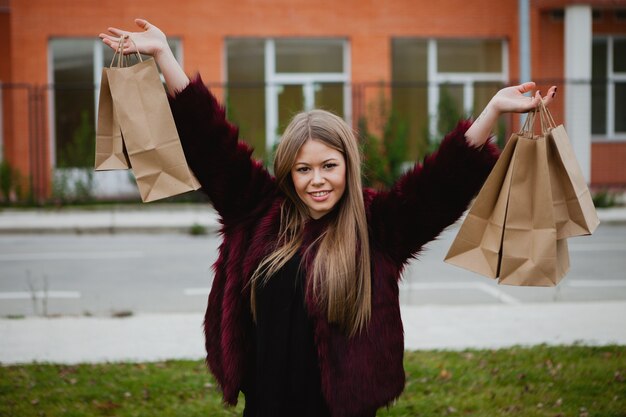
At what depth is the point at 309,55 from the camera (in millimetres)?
18969

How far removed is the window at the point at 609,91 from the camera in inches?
779

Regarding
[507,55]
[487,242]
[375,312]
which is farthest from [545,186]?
[507,55]

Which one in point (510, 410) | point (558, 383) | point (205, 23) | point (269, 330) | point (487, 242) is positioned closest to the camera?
point (269, 330)

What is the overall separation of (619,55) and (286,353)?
19.6 metres

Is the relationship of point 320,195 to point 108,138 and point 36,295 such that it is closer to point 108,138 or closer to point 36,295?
point 108,138

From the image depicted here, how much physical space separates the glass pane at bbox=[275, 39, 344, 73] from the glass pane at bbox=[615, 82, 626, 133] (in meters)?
6.82

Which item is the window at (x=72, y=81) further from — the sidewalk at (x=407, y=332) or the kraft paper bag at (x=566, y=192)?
the kraft paper bag at (x=566, y=192)

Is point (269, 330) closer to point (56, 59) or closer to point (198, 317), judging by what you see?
point (198, 317)

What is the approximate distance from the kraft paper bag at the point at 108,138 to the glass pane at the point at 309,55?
647 inches

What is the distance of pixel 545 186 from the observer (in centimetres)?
267

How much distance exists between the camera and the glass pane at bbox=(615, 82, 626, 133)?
1978 centimetres

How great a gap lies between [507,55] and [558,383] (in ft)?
51.8

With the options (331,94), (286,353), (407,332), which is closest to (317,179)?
(286,353)

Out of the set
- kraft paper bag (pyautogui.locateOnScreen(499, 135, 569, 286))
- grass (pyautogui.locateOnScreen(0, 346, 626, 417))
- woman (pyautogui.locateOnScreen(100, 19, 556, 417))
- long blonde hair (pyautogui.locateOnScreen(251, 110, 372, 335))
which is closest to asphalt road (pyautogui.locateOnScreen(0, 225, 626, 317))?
grass (pyautogui.locateOnScreen(0, 346, 626, 417))
